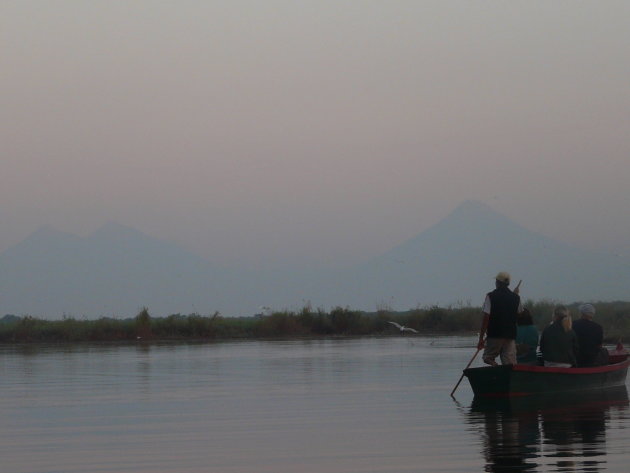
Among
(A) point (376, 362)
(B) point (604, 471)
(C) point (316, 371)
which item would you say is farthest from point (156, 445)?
(A) point (376, 362)

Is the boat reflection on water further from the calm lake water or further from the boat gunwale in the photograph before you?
Answer: the boat gunwale

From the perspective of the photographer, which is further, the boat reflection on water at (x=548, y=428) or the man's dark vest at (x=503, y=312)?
the man's dark vest at (x=503, y=312)

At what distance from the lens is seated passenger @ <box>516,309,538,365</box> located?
62.2 ft

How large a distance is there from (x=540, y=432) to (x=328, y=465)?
125 inches

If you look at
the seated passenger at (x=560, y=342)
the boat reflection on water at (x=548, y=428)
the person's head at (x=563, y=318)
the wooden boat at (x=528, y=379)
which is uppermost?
the person's head at (x=563, y=318)

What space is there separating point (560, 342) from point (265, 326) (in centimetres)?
3517

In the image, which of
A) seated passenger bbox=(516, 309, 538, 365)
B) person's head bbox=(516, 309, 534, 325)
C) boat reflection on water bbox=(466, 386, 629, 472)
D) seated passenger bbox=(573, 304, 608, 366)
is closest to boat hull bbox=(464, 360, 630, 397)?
boat reflection on water bbox=(466, 386, 629, 472)

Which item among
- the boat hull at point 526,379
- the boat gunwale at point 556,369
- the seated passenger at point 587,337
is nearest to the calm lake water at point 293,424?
the boat hull at point 526,379

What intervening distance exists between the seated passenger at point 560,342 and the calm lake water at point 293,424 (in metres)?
0.91

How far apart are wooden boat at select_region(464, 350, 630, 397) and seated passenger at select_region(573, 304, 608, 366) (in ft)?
1.34

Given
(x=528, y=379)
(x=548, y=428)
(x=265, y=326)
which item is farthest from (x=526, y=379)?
(x=265, y=326)

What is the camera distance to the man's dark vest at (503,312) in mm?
17656

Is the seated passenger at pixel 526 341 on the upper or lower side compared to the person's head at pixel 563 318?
lower

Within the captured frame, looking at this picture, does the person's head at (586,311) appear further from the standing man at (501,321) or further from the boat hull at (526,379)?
the standing man at (501,321)
